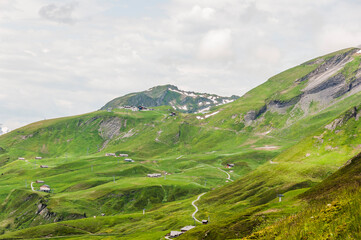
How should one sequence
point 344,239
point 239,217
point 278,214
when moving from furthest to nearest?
1. point 239,217
2. point 278,214
3. point 344,239

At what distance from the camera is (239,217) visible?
119 m

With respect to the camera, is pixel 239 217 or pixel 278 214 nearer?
pixel 278 214

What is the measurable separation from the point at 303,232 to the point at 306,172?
602ft

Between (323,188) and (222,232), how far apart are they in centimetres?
4045

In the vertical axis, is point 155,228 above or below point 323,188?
below

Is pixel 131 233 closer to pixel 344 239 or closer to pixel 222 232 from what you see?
pixel 222 232

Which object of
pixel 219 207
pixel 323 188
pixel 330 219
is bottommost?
pixel 219 207

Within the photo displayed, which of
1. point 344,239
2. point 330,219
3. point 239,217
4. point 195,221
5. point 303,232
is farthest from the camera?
point 195,221

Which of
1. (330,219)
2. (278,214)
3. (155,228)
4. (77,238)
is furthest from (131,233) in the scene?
(330,219)

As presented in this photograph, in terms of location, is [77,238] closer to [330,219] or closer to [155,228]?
[155,228]

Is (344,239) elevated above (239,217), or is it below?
above

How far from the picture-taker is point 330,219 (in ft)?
98.0

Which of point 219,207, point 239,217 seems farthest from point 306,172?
point 239,217

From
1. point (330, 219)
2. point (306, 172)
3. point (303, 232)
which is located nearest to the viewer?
point (303, 232)
